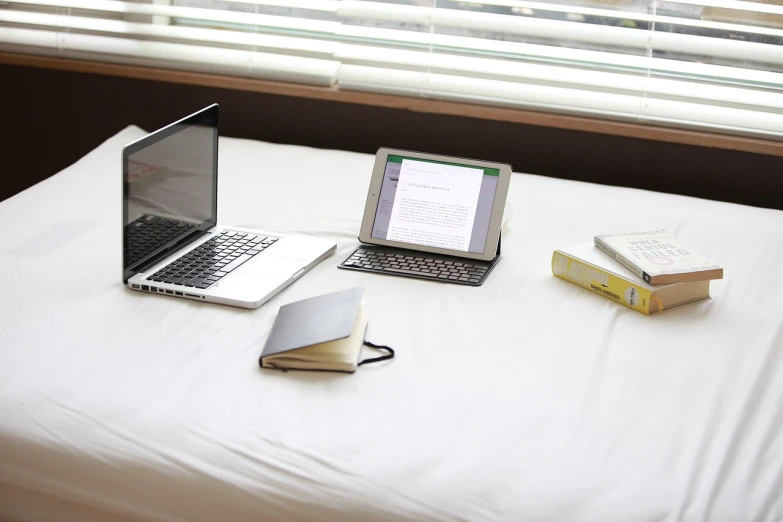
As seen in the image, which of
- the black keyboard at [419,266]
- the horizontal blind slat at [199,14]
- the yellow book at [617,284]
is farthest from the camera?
the horizontal blind slat at [199,14]

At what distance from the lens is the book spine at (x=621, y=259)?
1560 mm

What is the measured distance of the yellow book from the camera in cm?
155

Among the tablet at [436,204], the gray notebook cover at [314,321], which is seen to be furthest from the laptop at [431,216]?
the gray notebook cover at [314,321]

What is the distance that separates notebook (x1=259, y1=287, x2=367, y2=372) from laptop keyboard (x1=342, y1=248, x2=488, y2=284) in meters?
0.28

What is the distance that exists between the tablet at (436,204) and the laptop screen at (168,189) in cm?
34

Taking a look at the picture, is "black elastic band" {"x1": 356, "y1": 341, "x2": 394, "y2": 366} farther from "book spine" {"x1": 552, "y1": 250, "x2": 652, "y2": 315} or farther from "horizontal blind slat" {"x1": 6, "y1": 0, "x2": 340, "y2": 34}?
"horizontal blind slat" {"x1": 6, "y1": 0, "x2": 340, "y2": 34}

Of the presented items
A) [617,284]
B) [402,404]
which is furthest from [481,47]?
[402,404]

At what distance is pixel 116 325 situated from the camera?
4.79 ft

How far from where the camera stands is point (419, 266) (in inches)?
68.0

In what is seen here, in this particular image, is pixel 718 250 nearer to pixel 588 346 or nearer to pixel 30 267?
pixel 588 346

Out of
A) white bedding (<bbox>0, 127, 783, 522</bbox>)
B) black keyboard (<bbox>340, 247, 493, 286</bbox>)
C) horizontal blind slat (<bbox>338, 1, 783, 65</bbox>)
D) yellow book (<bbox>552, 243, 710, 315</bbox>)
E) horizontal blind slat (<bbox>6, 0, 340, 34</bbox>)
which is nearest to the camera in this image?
white bedding (<bbox>0, 127, 783, 522</bbox>)

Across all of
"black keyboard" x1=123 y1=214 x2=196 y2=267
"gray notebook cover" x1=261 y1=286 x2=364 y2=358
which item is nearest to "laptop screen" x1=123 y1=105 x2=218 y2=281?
"black keyboard" x1=123 y1=214 x2=196 y2=267

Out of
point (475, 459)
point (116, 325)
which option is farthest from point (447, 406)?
point (116, 325)

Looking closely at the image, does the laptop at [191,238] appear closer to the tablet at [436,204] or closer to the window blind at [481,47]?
the tablet at [436,204]
